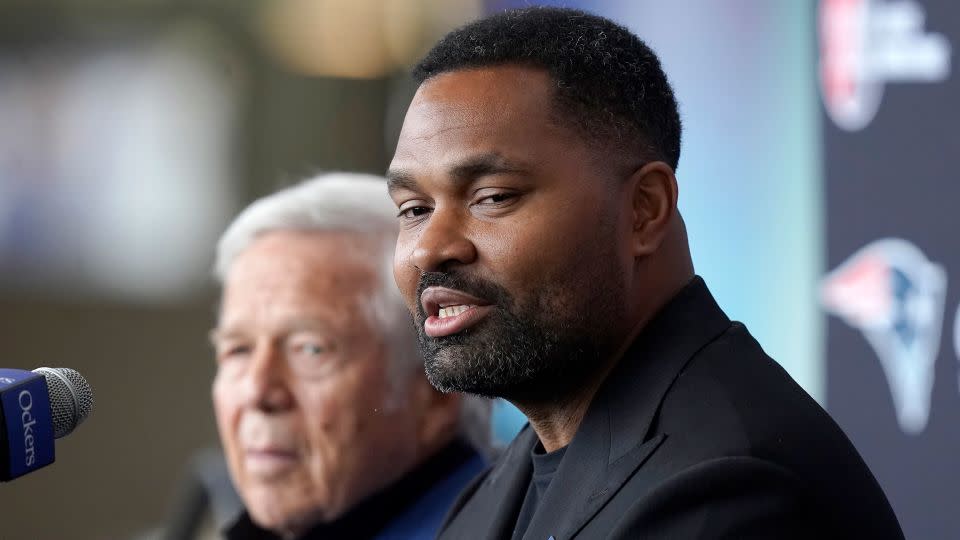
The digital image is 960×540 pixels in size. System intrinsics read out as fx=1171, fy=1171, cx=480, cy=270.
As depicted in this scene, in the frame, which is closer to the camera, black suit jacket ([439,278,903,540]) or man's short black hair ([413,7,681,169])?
black suit jacket ([439,278,903,540])

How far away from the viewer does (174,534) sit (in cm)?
305

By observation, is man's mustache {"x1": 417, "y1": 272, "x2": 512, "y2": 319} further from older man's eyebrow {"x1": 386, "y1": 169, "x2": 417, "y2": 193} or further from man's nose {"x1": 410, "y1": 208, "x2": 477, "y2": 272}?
older man's eyebrow {"x1": 386, "y1": 169, "x2": 417, "y2": 193}

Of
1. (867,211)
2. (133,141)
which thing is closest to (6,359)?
(133,141)

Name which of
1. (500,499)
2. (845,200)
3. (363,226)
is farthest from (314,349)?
(845,200)

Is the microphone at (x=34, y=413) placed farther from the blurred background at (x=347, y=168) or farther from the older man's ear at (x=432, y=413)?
the blurred background at (x=347, y=168)

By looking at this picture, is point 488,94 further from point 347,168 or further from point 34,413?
point 347,168

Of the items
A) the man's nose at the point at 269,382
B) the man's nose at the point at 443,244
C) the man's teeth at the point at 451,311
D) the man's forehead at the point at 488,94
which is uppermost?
the man's forehead at the point at 488,94

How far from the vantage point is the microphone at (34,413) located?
1149 mm

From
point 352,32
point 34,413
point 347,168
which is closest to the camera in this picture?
point 34,413

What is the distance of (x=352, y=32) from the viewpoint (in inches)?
143

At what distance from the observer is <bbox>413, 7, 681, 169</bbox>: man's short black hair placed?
1452 millimetres

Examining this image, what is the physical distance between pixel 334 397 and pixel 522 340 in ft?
3.28

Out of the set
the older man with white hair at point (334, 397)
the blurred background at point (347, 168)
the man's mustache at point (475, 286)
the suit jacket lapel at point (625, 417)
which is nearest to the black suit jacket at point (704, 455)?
the suit jacket lapel at point (625, 417)

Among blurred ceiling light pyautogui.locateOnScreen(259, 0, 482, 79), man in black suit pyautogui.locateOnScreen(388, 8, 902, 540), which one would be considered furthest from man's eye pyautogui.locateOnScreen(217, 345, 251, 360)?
blurred ceiling light pyautogui.locateOnScreen(259, 0, 482, 79)
